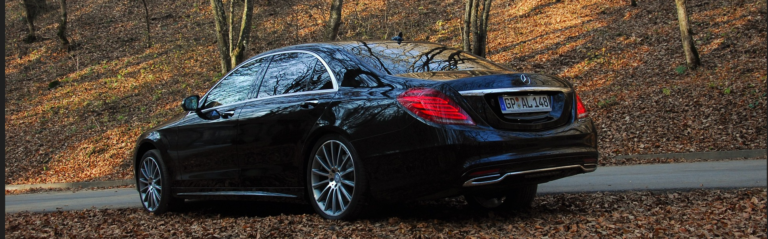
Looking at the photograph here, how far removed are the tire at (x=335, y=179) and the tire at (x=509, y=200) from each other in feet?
4.61

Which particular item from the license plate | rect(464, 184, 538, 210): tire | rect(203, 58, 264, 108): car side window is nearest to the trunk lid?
the license plate

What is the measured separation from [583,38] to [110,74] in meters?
18.3

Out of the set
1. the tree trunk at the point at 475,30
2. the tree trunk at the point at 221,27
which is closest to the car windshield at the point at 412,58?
the tree trunk at the point at 475,30

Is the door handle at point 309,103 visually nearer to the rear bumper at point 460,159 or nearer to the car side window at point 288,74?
the car side window at point 288,74

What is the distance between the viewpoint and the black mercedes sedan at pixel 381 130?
425 cm

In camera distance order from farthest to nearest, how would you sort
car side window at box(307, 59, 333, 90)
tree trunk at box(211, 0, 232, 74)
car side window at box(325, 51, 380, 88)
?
tree trunk at box(211, 0, 232, 74) → car side window at box(307, 59, 333, 90) → car side window at box(325, 51, 380, 88)

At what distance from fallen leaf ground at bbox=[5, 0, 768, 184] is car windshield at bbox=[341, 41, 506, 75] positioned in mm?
7392

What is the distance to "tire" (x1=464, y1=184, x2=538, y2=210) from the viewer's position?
5.51 m

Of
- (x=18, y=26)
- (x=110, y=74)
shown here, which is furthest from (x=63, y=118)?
(x=18, y=26)

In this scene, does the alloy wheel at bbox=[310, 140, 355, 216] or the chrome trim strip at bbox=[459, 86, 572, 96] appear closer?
the chrome trim strip at bbox=[459, 86, 572, 96]

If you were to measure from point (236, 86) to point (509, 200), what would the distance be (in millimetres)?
2716

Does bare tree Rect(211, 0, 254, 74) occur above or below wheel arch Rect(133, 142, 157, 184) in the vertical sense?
above

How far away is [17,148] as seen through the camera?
64.0 ft

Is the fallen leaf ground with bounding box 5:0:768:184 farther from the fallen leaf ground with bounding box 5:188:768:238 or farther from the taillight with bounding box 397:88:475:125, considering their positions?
the taillight with bounding box 397:88:475:125
